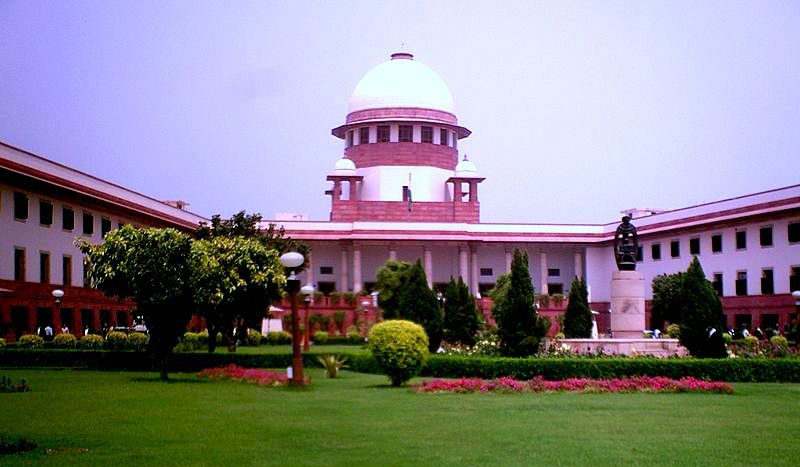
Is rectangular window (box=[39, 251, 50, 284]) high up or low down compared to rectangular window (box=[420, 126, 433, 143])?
down

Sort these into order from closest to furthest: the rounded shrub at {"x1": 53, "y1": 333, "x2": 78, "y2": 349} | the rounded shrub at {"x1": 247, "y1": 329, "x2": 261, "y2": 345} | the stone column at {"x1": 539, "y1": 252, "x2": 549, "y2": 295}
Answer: the rounded shrub at {"x1": 53, "y1": 333, "x2": 78, "y2": 349} < the rounded shrub at {"x1": 247, "y1": 329, "x2": 261, "y2": 345} < the stone column at {"x1": 539, "y1": 252, "x2": 549, "y2": 295}

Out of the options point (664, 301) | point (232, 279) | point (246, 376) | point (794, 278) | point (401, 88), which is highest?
point (401, 88)

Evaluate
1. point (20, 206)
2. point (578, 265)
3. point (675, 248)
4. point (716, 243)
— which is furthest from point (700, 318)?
point (578, 265)

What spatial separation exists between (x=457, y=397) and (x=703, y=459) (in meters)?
7.34

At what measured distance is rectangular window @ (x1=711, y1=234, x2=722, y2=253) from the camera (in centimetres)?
5241

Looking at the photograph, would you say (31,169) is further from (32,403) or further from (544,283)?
(544,283)

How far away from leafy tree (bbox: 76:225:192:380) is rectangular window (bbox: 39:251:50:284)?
584 inches

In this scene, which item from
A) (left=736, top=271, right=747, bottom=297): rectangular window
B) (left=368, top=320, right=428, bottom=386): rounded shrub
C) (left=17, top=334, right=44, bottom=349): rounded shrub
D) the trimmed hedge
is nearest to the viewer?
(left=368, top=320, right=428, bottom=386): rounded shrub

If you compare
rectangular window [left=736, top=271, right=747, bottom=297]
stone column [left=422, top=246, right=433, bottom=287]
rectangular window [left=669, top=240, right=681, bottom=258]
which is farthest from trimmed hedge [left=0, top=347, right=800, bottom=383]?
stone column [left=422, top=246, right=433, bottom=287]

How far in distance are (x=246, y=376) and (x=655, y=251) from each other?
131 feet

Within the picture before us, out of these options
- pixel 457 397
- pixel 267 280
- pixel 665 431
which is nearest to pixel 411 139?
pixel 267 280

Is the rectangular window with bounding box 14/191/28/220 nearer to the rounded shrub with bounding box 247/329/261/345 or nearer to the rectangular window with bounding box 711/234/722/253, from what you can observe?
the rounded shrub with bounding box 247/329/261/345

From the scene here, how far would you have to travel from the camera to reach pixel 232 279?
26.0m

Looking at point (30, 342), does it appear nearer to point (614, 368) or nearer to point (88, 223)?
point (88, 223)
